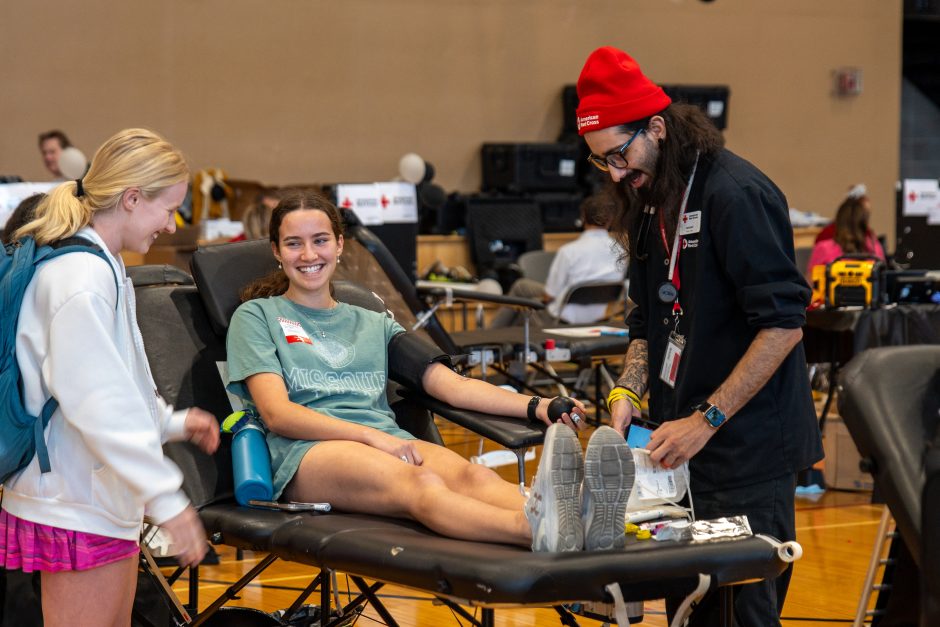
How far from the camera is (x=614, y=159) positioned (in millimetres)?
2398

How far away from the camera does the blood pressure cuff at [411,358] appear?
2.99 m

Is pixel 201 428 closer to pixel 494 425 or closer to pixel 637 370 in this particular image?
pixel 494 425

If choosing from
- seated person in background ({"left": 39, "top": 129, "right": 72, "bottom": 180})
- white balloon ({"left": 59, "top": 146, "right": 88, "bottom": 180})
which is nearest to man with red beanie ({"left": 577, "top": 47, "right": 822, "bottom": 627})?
white balloon ({"left": 59, "top": 146, "right": 88, "bottom": 180})

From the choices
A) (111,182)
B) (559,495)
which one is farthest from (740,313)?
(111,182)

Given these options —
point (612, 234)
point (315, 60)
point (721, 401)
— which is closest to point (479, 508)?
point (721, 401)

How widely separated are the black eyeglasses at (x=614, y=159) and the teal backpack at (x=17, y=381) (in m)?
1.01

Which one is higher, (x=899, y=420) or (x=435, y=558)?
(x=899, y=420)

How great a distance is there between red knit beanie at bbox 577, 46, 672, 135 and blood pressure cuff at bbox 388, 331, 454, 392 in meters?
0.83

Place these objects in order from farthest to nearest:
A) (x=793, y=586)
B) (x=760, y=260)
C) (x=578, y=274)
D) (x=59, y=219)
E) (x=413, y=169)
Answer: (x=413, y=169), (x=578, y=274), (x=793, y=586), (x=760, y=260), (x=59, y=219)

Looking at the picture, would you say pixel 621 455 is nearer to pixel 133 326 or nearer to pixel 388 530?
pixel 388 530

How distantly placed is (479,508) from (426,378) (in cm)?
69

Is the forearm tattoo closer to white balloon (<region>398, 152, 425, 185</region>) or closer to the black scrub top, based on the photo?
the black scrub top

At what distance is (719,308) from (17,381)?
1307 millimetres

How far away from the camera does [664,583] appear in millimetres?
2084
